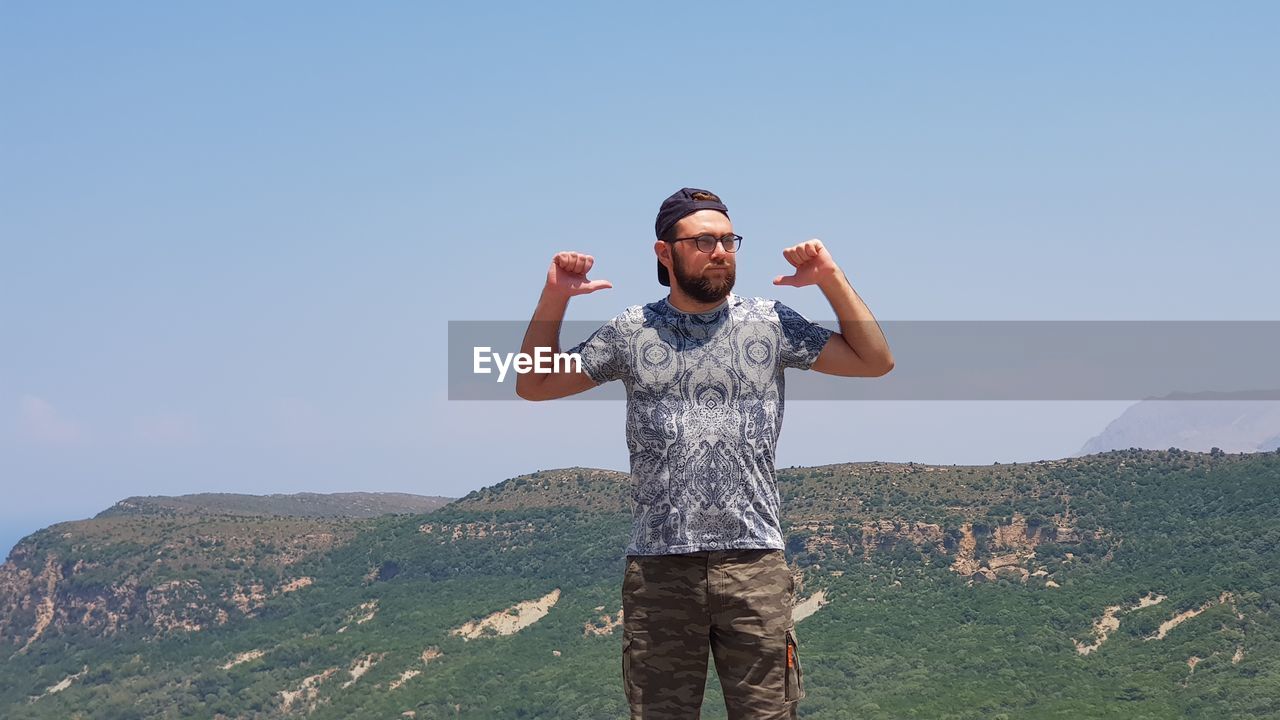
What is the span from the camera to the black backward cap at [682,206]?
7.33m

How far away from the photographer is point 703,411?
7059 millimetres

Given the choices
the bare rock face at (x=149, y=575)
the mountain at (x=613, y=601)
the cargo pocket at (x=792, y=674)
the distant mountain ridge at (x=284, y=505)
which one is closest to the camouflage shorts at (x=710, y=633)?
the cargo pocket at (x=792, y=674)

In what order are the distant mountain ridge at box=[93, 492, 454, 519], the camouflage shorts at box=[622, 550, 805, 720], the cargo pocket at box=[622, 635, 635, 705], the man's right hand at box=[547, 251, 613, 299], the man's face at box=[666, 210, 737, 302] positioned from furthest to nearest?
1. the distant mountain ridge at box=[93, 492, 454, 519]
2. the man's right hand at box=[547, 251, 613, 299]
3. the man's face at box=[666, 210, 737, 302]
4. the cargo pocket at box=[622, 635, 635, 705]
5. the camouflage shorts at box=[622, 550, 805, 720]

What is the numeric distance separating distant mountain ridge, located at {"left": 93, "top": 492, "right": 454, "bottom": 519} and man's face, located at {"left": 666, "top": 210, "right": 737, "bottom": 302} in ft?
414

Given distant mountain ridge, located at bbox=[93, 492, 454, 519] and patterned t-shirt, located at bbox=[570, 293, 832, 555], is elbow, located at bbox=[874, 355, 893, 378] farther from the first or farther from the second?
distant mountain ridge, located at bbox=[93, 492, 454, 519]

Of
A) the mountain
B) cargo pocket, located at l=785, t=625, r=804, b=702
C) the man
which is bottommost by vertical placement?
the mountain

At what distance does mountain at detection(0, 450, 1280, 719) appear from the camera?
64000mm

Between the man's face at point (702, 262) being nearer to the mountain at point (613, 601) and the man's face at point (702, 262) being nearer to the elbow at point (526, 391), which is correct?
the elbow at point (526, 391)

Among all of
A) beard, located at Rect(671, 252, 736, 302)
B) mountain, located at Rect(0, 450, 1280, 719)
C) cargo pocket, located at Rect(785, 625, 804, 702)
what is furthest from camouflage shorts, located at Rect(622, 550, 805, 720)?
mountain, located at Rect(0, 450, 1280, 719)

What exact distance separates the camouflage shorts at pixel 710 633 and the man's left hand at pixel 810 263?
4.33ft

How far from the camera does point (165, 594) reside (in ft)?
343

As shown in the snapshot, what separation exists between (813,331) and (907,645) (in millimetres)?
65050

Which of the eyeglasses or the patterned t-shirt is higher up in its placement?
the eyeglasses

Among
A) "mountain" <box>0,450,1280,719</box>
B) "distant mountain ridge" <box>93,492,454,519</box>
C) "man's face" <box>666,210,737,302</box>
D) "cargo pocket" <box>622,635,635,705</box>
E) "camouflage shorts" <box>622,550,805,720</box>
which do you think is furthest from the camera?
"distant mountain ridge" <box>93,492,454,519</box>
